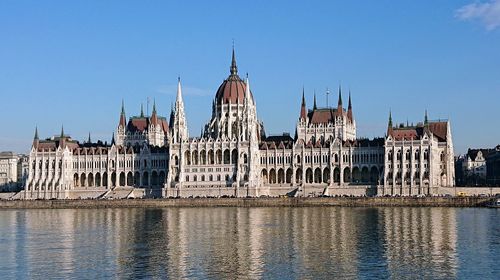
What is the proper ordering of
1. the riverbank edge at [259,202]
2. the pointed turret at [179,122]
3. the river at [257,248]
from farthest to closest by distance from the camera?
the pointed turret at [179,122] → the riverbank edge at [259,202] → the river at [257,248]

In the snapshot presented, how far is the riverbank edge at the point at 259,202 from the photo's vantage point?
12638cm

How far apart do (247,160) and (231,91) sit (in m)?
21.7

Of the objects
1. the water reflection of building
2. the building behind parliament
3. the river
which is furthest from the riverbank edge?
the river

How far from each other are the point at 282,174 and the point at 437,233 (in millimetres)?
82192

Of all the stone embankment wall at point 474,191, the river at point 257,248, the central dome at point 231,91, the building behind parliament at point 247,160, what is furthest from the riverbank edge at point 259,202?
the central dome at point 231,91

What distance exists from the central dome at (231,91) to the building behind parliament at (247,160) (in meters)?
Answer: 0.20

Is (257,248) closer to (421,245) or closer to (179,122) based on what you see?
(421,245)

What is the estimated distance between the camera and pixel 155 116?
179 metres

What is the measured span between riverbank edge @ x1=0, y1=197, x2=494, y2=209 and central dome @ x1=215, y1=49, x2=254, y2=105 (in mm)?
35011

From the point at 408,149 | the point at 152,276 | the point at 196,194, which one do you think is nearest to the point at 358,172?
the point at 408,149

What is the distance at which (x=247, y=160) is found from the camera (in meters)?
154

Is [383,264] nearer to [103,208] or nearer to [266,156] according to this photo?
[103,208]

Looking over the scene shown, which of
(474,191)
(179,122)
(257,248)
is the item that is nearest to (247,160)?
(179,122)

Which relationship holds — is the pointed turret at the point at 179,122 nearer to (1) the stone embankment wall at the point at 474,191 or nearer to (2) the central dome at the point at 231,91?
(2) the central dome at the point at 231,91
